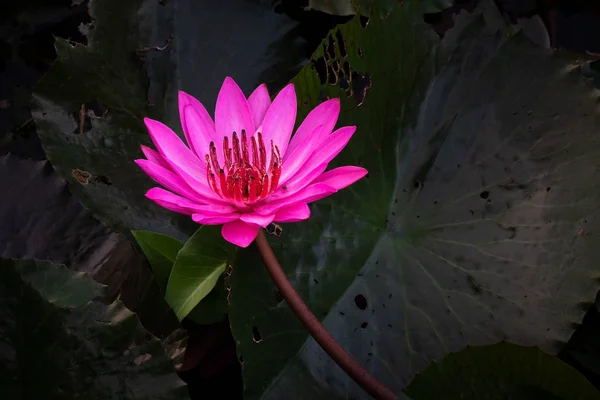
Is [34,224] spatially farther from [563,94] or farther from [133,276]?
[563,94]

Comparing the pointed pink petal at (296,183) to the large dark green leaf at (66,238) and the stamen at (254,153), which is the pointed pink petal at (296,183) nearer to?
the stamen at (254,153)

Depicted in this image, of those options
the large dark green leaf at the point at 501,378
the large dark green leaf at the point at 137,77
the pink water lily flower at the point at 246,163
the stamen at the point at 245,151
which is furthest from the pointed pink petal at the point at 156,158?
the large dark green leaf at the point at 501,378

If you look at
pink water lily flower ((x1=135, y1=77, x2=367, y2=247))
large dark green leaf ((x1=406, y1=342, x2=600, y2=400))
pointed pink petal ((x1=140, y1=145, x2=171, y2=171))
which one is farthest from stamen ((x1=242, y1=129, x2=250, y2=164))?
large dark green leaf ((x1=406, y1=342, x2=600, y2=400))

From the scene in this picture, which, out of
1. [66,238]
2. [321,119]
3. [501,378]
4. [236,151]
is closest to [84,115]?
[66,238]

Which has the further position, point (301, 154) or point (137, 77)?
point (137, 77)

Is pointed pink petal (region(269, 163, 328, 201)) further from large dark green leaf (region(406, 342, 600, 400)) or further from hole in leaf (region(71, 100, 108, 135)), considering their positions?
hole in leaf (region(71, 100, 108, 135))

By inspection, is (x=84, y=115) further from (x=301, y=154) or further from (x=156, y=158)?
(x=301, y=154)
